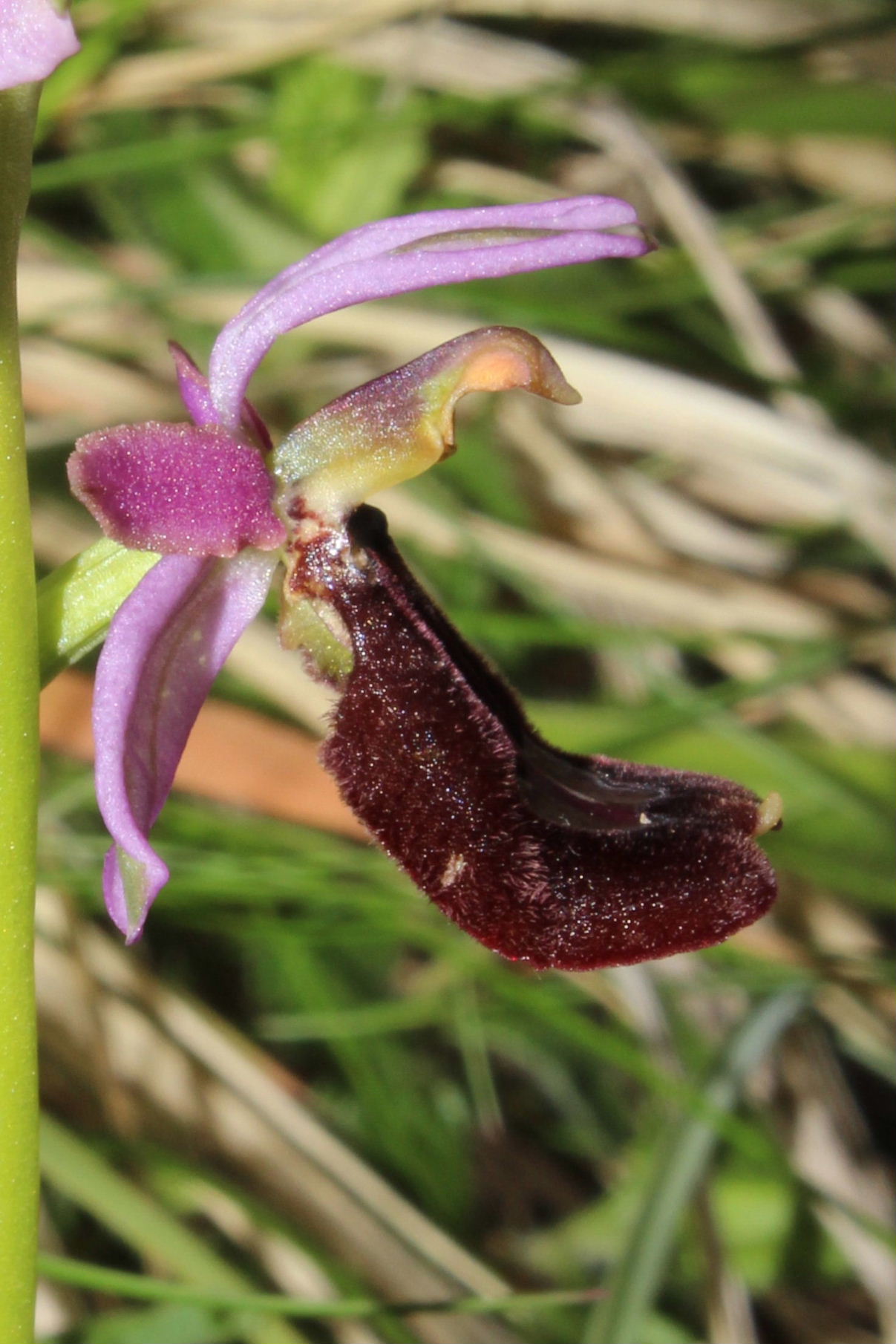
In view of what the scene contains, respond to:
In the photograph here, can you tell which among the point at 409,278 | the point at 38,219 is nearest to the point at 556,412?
the point at 38,219

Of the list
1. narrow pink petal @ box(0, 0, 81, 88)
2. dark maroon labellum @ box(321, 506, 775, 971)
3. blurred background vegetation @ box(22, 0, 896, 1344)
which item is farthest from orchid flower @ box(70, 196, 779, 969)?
blurred background vegetation @ box(22, 0, 896, 1344)

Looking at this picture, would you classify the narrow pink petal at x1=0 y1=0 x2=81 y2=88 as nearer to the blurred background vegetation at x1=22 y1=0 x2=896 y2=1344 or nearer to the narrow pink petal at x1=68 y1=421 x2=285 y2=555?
the narrow pink petal at x1=68 y1=421 x2=285 y2=555

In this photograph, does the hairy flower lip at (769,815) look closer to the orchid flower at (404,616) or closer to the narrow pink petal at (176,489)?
the orchid flower at (404,616)

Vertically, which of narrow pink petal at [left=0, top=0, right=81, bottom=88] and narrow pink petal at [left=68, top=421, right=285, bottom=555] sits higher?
Answer: narrow pink petal at [left=0, top=0, right=81, bottom=88]

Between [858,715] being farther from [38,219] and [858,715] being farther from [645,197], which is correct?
[38,219]

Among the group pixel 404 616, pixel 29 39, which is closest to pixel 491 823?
pixel 404 616

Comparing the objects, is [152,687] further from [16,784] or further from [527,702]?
[527,702]
